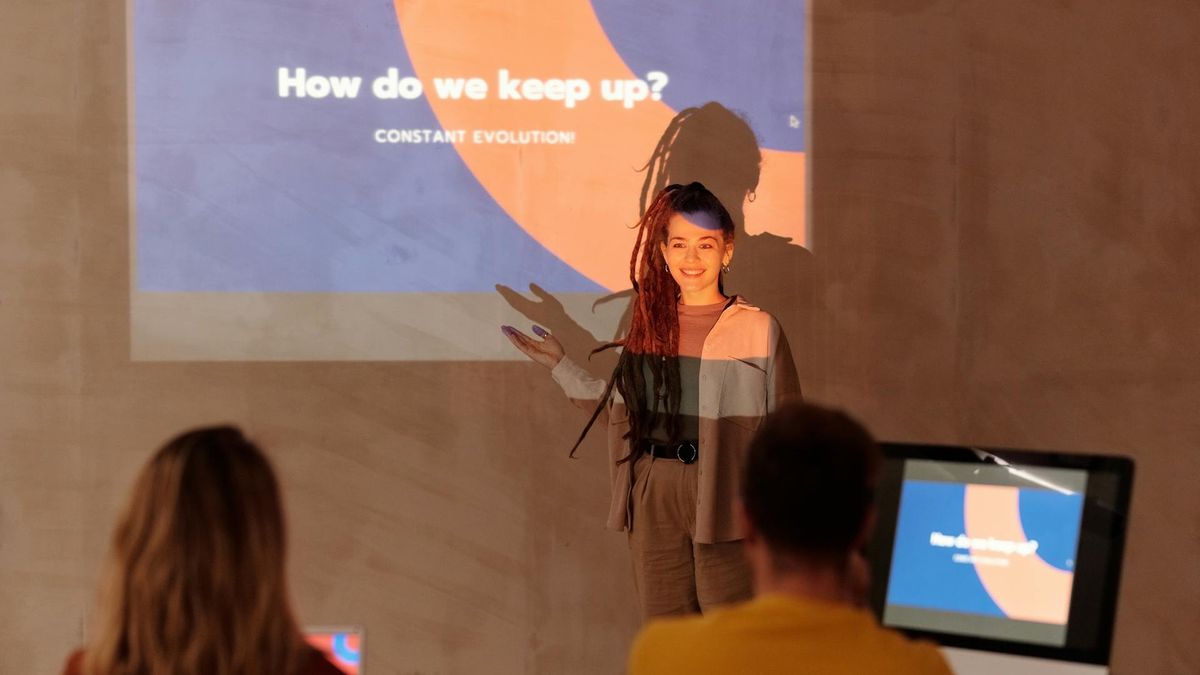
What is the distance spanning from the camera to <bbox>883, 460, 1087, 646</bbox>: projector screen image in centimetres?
196

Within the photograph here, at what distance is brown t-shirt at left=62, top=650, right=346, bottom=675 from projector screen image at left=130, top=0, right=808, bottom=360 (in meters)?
2.65

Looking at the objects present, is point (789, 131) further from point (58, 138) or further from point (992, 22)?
point (58, 138)

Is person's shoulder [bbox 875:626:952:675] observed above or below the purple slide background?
below

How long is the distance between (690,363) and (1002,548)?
5.73 ft

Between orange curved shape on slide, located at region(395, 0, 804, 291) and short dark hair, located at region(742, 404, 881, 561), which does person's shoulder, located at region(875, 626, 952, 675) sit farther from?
orange curved shape on slide, located at region(395, 0, 804, 291)

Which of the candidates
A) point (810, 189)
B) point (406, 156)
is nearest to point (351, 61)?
point (406, 156)

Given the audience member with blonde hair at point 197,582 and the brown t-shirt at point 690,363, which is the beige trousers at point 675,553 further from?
the audience member with blonde hair at point 197,582

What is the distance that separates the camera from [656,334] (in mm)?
3721

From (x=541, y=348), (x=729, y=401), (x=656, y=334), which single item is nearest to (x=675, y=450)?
(x=729, y=401)

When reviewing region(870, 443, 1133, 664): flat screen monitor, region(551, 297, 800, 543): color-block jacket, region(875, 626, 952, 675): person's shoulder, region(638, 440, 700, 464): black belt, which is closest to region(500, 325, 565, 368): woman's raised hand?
region(551, 297, 800, 543): color-block jacket

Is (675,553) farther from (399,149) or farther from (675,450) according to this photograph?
(399,149)

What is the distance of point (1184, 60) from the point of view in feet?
14.0

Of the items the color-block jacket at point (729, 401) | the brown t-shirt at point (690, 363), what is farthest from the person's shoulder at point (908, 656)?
the brown t-shirt at point (690, 363)

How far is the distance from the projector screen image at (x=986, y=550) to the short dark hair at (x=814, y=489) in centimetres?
50
